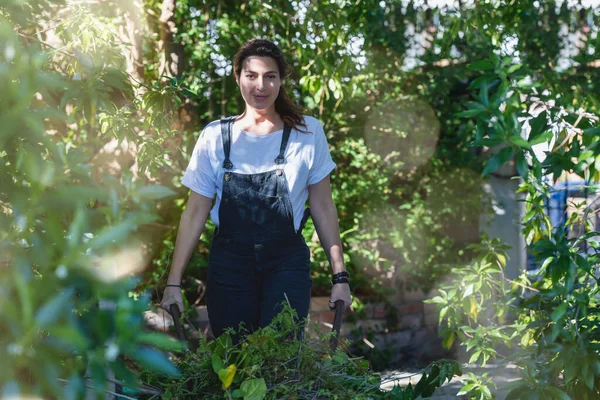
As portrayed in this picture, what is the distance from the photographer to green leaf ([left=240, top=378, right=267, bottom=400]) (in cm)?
199

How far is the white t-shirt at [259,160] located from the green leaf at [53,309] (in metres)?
2.02

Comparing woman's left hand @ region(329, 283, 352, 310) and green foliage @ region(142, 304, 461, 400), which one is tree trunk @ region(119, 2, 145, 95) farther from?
green foliage @ region(142, 304, 461, 400)

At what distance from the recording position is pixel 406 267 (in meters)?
6.24

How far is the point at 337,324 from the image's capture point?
263 centimetres

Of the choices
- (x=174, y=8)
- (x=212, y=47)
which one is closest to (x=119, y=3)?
(x=174, y=8)

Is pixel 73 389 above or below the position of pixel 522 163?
below

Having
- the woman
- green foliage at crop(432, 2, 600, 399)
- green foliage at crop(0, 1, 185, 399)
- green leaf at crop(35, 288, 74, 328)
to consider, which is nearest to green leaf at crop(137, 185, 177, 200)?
green foliage at crop(0, 1, 185, 399)

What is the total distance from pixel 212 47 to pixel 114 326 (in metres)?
4.67

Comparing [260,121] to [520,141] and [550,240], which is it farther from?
[550,240]

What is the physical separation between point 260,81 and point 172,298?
96 cm

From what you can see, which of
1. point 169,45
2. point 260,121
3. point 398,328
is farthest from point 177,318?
point 398,328

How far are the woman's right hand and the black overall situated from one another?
0.22 meters

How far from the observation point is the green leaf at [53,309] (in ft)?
3.03

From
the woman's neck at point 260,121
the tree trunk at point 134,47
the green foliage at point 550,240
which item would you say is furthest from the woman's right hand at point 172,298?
the tree trunk at point 134,47
